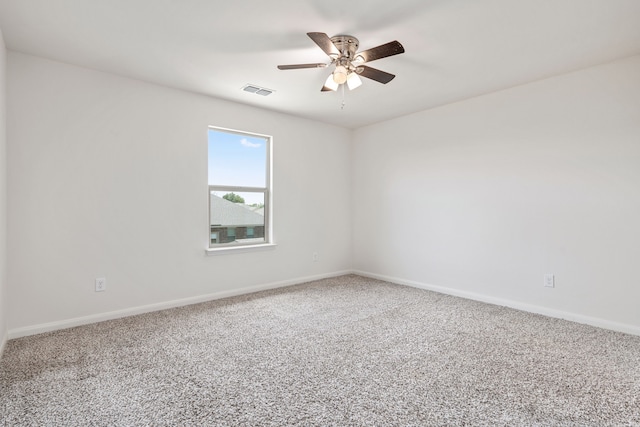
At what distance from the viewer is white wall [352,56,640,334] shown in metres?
2.86

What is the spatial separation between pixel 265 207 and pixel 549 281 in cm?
327

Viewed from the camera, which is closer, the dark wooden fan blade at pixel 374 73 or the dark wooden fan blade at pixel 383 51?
the dark wooden fan blade at pixel 383 51

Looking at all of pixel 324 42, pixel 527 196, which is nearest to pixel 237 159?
pixel 324 42

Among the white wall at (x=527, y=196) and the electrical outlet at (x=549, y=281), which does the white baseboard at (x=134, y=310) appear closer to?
the white wall at (x=527, y=196)

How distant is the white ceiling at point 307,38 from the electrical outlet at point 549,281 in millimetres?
1944

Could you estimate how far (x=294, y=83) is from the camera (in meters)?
3.35

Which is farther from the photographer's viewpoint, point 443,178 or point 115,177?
point 443,178

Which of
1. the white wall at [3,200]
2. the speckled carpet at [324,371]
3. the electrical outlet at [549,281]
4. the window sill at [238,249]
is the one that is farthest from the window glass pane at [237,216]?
the electrical outlet at [549,281]

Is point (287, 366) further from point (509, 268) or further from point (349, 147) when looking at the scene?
point (349, 147)

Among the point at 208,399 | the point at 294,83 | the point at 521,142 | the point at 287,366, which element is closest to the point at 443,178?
the point at 521,142

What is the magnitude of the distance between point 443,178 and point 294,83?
2152mm

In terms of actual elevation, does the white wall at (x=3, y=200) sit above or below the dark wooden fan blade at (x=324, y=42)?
below

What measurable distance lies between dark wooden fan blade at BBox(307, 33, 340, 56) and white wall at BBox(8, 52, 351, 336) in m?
1.95

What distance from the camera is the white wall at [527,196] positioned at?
9.39ft
